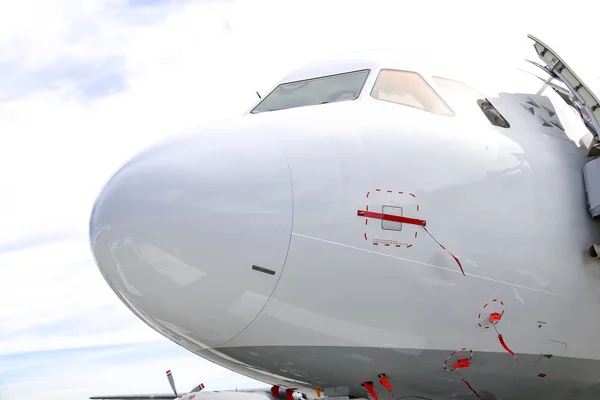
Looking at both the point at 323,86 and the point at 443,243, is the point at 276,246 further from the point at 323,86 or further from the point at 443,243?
the point at 323,86

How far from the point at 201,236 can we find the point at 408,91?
2.90 m

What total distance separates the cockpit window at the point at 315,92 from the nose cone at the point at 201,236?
1338 mm

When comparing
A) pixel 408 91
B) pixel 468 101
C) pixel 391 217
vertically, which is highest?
pixel 408 91

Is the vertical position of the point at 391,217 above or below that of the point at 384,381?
above

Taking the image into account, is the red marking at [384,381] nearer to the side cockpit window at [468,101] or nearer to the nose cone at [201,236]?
the nose cone at [201,236]

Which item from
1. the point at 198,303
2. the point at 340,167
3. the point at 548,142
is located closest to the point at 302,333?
the point at 198,303

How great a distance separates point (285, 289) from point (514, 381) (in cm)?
305

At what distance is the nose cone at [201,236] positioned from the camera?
6.90m

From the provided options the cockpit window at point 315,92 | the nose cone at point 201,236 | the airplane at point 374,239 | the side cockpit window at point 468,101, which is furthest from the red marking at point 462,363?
the cockpit window at point 315,92

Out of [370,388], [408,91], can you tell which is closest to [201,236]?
[370,388]

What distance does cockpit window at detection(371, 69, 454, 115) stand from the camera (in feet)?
27.3

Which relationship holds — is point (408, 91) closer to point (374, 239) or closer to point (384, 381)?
point (374, 239)

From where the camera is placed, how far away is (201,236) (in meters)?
6.90

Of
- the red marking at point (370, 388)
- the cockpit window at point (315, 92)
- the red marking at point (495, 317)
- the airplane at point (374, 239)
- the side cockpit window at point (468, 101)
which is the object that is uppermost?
the cockpit window at point (315, 92)
